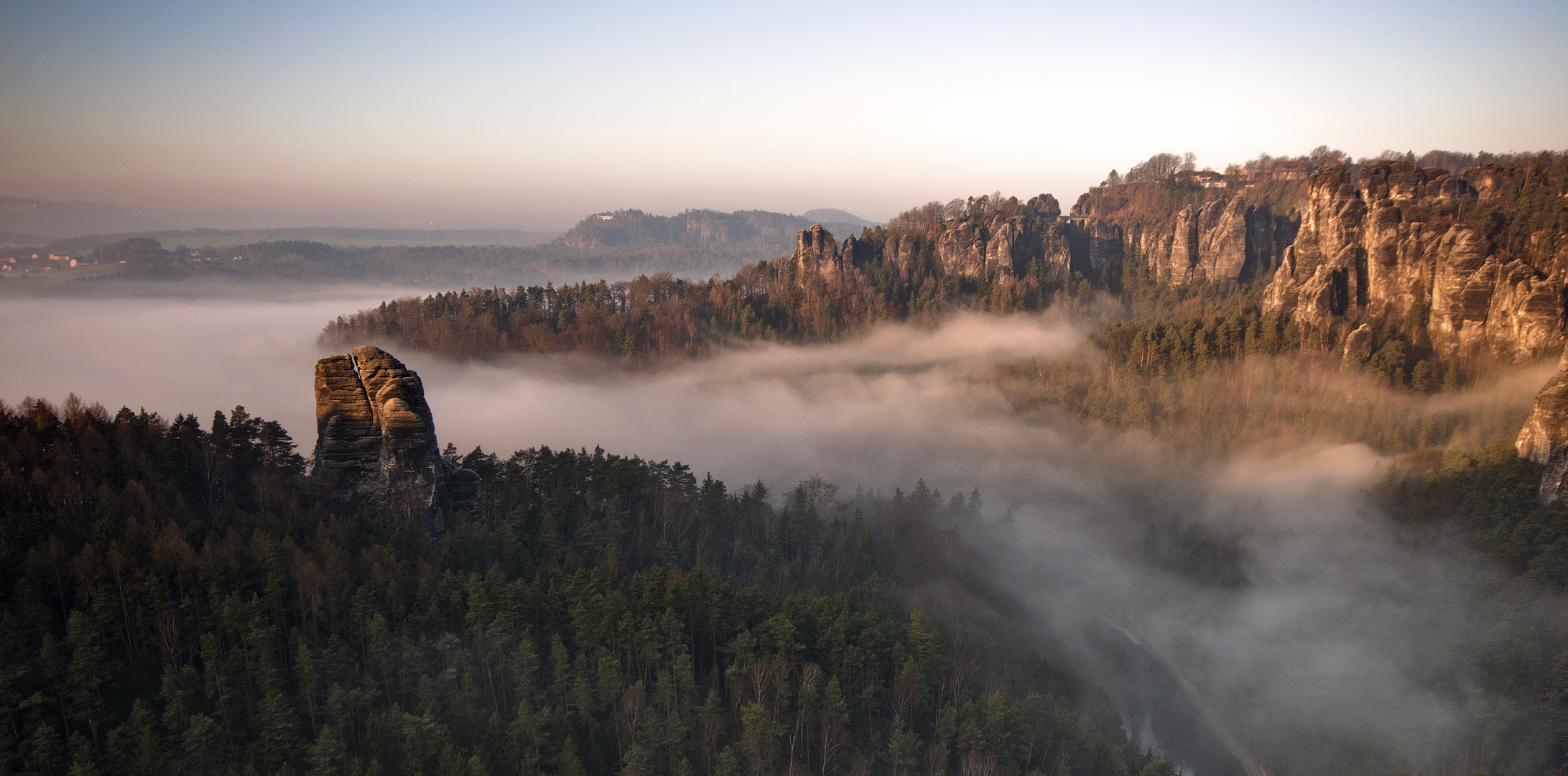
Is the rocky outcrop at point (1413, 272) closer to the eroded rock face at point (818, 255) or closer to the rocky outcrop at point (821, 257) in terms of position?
the rocky outcrop at point (821, 257)

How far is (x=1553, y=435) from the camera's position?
44.3 m

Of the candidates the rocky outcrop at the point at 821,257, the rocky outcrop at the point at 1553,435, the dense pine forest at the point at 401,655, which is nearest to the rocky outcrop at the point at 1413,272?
the rocky outcrop at the point at 1553,435

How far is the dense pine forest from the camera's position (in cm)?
2406

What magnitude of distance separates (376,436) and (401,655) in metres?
18.3

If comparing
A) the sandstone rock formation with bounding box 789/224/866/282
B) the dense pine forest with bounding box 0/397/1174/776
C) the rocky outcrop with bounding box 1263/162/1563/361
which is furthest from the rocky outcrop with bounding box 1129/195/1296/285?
the dense pine forest with bounding box 0/397/1174/776

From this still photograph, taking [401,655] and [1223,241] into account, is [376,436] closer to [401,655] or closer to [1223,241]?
[401,655]

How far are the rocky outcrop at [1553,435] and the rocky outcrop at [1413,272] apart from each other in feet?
46.4

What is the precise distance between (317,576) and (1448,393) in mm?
78741

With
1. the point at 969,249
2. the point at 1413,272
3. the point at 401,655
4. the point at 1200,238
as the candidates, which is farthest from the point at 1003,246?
the point at 401,655

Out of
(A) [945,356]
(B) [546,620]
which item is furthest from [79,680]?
(A) [945,356]

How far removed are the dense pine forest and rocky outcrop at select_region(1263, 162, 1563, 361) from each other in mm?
48571

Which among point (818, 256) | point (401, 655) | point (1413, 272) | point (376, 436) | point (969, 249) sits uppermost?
point (969, 249)

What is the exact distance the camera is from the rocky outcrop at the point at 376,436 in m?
41.9

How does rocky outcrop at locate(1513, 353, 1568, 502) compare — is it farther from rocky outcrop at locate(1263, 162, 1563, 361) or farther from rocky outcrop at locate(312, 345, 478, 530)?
rocky outcrop at locate(312, 345, 478, 530)
